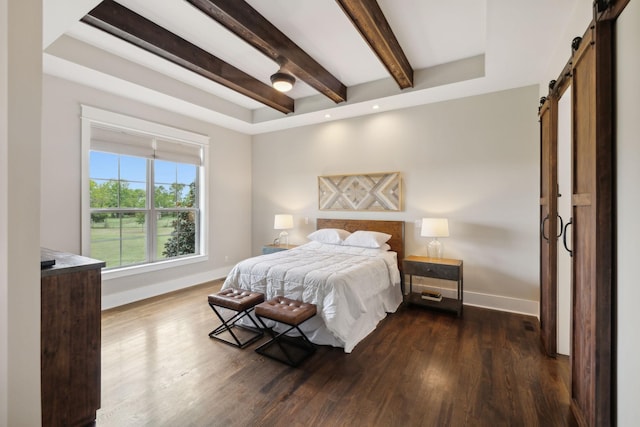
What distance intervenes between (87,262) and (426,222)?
3.35 meters

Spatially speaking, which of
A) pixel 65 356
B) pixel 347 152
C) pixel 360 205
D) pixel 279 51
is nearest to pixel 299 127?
pixel 347 152

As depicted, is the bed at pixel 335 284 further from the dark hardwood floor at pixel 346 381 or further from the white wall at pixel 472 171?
the white wall at pixel 472 171

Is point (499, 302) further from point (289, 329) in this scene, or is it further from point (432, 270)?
point (289, 329)

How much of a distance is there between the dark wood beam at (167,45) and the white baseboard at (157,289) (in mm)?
2958

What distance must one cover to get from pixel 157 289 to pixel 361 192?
3369mm

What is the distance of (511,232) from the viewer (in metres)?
3.50

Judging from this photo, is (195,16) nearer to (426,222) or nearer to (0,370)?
(0,370)

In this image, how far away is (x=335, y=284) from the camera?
263 centimetres

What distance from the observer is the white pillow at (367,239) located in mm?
3922

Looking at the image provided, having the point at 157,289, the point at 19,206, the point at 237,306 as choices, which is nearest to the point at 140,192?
the point at 157,289

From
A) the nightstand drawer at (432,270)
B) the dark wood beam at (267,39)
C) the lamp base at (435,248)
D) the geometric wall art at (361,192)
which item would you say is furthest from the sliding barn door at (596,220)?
the geometric wall art at (361,192)

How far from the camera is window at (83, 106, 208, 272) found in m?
3.57

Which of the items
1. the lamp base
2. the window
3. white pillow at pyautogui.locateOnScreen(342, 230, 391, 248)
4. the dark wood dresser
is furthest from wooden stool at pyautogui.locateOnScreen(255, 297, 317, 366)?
the window

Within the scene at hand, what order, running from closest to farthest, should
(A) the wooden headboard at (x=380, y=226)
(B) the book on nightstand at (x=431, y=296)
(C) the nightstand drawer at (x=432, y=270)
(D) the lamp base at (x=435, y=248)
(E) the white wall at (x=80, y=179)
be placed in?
(E) the white wall at (x=80, y=179)
(C) the nightstand drawer at (x=432, y=270)
(B) the book on nightstand at (x=431, y=296)
(D) the lamp base at (x=435, y=248)
(A) the wooden headboard at (x=380, y=226)
